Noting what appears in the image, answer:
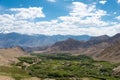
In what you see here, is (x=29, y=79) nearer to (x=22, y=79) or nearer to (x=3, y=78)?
(x=22, y=79)

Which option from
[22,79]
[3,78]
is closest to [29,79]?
[22,79]
